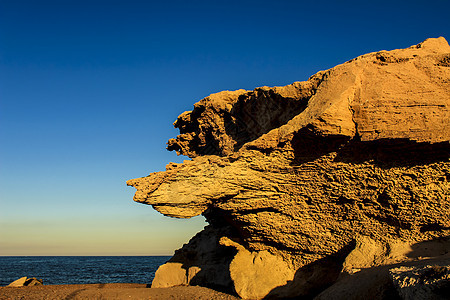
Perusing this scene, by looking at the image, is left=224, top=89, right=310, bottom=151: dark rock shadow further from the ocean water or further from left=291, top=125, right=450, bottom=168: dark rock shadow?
the ocean water

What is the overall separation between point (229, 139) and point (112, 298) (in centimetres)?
755

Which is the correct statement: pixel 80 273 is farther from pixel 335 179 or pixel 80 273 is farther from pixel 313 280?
pixel 335 179

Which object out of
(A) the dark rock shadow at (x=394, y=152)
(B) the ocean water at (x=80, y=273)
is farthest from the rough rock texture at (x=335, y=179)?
(B) the ocean water at (x=80, y=273)

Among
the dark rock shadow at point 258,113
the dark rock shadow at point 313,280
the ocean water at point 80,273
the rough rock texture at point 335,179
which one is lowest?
the ocean water at point 80,273

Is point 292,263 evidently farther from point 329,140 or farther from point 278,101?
point 278,101

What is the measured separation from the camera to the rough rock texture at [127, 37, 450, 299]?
7223 millimetres

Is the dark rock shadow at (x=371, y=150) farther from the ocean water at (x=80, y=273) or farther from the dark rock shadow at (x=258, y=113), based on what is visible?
the ocean water at (x=80, y=273)

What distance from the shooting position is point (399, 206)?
7.91 metres

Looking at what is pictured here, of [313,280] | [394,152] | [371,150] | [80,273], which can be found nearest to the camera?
[394,152]

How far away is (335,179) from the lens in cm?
824

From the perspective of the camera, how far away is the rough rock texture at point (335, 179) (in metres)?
7.22

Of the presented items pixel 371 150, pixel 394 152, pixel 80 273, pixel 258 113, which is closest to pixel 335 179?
pixel 371 150

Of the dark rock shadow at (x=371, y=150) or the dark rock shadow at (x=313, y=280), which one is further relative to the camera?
the dark rock shadow at (x=313, y=280)

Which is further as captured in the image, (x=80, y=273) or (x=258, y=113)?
(x=80, y=273)
